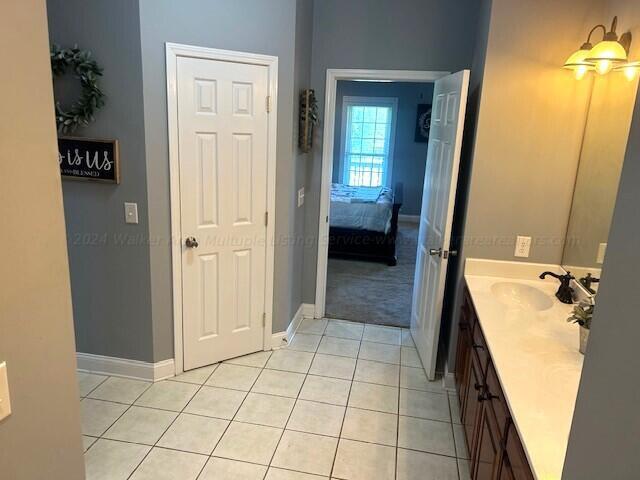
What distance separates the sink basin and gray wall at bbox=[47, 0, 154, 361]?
2135mm

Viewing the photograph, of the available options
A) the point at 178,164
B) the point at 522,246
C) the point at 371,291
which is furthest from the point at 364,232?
the point at 178,164

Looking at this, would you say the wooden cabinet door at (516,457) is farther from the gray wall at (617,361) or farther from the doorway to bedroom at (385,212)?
the doorway to bedroom at (385,212)

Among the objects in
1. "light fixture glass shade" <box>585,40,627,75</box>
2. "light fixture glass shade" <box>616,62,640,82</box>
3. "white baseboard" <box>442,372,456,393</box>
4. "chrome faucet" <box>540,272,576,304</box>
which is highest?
"light fixture glass shade" <box>585,40,627,75</box>

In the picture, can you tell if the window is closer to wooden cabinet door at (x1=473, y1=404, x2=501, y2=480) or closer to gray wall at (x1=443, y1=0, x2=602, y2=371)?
gray wall at (x1=443, y1=0, x2=602, y2=371)

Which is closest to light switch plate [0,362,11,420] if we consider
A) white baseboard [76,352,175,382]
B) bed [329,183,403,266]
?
white baseboard [76,352,175,382]

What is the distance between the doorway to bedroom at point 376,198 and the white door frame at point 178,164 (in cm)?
124

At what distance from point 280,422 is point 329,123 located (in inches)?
89.9

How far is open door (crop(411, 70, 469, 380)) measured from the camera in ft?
9.26

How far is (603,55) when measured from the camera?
2.13 m

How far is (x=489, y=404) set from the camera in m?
1.88

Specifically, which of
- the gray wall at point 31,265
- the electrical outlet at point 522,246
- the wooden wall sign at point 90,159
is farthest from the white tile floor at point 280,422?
the gray wall at point 31,265

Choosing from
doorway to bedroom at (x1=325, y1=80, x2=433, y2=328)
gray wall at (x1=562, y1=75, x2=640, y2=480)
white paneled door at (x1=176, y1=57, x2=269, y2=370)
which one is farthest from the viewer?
doorway to bedroom at (x1=325, y1=80, x2=433, y2=328)

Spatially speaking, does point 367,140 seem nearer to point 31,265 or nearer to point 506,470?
point 506,470

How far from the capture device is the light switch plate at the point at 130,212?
2.74m
